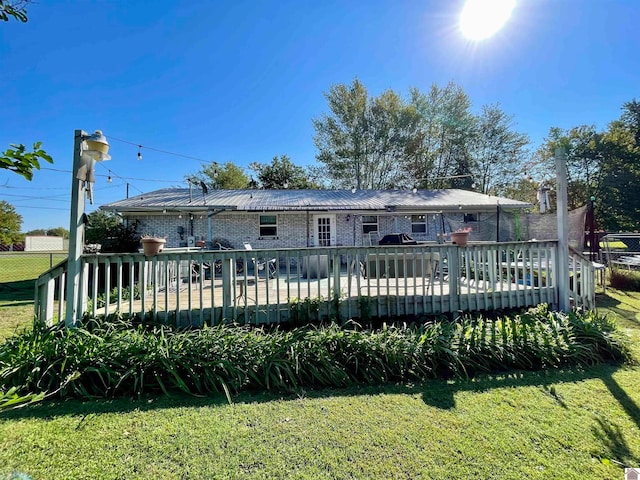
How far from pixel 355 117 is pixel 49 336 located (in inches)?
919

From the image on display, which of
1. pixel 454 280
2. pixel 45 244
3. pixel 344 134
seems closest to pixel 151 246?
pixel 454 280

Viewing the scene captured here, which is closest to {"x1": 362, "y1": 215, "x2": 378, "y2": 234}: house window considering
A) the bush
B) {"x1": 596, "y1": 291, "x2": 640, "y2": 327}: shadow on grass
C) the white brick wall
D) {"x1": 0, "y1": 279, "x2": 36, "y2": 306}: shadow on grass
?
the white brick wall

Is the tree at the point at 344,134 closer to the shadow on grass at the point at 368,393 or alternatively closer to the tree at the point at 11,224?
the tree at the point at 11,224

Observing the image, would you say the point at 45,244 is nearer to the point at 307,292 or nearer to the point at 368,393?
the point at 307,292

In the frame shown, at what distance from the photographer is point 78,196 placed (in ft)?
12.0

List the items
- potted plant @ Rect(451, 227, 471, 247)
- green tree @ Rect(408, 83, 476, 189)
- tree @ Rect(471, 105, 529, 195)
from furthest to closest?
tree @ Rect(471, 105, 529, 195) < green tree @ Rect(408, 83, 476, 189) < potted plant @ Rect(451, 227, 471, 247)

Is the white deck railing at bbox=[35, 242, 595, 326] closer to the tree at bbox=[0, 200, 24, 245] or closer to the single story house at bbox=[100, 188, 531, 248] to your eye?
the single story house at bbox=[100, 188, 531, 248]

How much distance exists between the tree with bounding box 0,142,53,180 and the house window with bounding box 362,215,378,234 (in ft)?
41.9

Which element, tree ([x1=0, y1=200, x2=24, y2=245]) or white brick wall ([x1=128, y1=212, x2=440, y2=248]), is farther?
tree ([x1=0, y1=200, x2=24, y2=245])

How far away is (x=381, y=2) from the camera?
8.25m

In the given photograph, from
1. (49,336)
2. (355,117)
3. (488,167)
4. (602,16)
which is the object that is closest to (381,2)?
(602,16)

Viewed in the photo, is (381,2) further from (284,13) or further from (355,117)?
(355,117)

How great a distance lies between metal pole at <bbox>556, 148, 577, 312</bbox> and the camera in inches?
190

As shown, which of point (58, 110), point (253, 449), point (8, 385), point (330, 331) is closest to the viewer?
point (253, 449)
